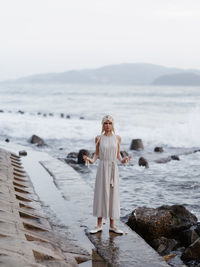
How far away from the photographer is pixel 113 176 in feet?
17.7

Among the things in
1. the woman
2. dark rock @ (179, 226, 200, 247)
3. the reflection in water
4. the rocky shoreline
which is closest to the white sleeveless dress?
the woman

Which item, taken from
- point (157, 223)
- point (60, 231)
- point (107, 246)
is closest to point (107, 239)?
point (107, 246)

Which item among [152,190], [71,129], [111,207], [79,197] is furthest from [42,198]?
[71,129]

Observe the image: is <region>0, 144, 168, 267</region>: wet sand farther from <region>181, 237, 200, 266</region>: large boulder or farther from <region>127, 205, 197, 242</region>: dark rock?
<region>181, 237, 200, 266</region>: large boulder

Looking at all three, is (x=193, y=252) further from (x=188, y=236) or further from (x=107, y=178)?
(x=107, y=178)

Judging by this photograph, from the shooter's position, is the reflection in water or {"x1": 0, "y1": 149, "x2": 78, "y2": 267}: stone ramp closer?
{"x1": 0, "y1": 149, "x2": 78, "y2": 267}: stone ramp

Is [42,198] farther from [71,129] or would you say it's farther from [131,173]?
[71,129]

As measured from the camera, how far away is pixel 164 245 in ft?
19.2

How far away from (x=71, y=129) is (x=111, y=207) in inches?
738

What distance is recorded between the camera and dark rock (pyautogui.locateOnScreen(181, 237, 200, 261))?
17.6 ft

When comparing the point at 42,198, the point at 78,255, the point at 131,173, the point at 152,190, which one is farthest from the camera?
the point at 131,173

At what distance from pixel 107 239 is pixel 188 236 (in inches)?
57.1

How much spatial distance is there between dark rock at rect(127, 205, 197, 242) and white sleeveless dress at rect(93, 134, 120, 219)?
1008 mm

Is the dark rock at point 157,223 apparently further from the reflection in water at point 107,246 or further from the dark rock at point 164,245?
the reflection in water at point 107,246
